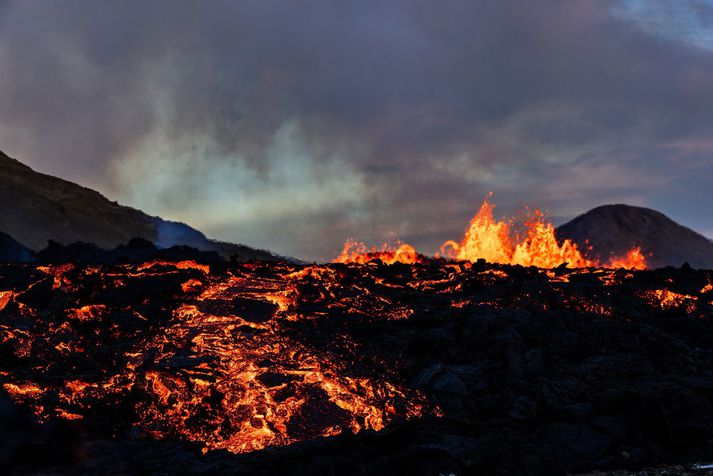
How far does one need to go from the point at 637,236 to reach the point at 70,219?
52.9 m

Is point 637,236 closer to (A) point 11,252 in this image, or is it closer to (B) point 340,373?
(A) point 11,252

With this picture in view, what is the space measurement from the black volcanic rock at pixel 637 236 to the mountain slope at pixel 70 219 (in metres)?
30.2

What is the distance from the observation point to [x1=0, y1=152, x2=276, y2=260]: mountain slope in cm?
5256

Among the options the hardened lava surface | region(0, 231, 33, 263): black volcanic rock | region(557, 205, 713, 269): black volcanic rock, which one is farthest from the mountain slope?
the hardened lava surface

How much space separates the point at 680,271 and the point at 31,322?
19.6m

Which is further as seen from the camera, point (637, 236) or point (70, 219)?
point (637, 236)

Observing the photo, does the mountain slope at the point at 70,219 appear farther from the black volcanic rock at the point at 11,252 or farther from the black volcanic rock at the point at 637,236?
the black volcanic rock at the point at 637,236

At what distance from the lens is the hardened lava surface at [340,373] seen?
10922 mm

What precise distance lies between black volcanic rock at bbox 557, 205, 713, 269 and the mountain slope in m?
30.2

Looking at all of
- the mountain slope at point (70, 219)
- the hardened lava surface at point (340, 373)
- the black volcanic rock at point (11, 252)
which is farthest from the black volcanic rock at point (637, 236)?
the black volcanic rock at point (11, 252)

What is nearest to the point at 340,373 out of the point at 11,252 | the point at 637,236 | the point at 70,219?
the point at 11,252

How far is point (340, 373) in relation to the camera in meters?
13.4

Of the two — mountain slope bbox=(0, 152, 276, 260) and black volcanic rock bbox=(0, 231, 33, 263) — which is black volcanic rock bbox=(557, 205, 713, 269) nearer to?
mountain slope bbox=(0, 152, 276, 260)

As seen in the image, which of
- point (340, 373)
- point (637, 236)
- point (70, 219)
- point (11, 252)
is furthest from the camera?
point (637, 236)
